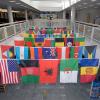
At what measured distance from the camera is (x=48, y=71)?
392 centimetres

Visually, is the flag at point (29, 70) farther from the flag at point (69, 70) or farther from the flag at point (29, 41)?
the flag at point (29, 41)

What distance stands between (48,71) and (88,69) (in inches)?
44.1

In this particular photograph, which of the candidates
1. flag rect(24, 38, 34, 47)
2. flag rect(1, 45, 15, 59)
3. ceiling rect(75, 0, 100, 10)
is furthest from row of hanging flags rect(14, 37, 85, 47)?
ceiling rect(75, 0, 100, 10)

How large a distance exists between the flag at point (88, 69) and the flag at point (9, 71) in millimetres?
1833

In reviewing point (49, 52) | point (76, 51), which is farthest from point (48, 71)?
point (76, 51)

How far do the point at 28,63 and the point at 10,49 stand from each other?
196 centimetres

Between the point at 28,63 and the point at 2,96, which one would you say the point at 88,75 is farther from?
the point at 2,96

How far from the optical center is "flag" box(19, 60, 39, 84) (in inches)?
149

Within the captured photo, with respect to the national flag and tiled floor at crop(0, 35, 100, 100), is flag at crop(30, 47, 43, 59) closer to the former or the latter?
tiled floor at crop(0, 35, 100, 100)

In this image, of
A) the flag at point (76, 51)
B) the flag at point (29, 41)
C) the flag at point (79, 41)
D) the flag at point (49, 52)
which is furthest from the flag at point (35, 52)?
the flag at point (79, 41)

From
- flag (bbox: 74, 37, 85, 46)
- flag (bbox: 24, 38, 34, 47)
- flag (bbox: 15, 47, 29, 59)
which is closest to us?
flag (bbox: 15, 47, 29, 59)

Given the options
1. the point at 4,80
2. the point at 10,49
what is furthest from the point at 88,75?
the point at 10,49

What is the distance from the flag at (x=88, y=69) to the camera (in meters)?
3.83

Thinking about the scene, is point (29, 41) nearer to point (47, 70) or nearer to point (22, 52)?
point (22, 52)
